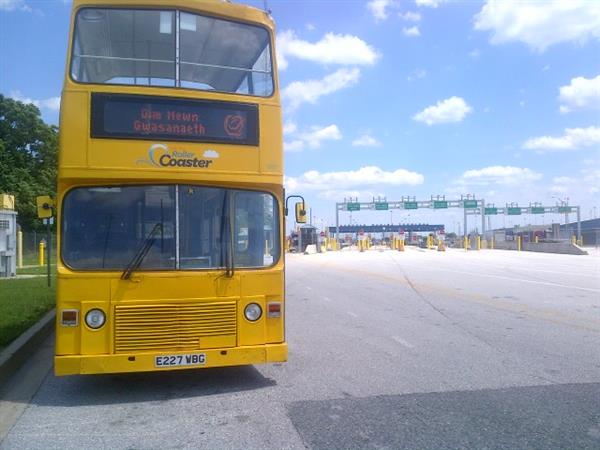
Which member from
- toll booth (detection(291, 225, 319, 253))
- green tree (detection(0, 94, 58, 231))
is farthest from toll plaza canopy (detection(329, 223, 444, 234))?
green tree (detection(0, 94, 58, 231))

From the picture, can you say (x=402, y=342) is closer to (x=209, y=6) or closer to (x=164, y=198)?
(x=164, y=198)

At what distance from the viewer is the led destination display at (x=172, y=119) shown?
6.84 metres

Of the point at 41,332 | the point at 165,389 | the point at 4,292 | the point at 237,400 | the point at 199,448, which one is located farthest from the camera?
the point at 4,292

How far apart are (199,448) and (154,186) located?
3.02 meters

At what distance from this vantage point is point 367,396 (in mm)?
6527

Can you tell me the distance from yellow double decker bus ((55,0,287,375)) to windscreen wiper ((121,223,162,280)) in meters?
0.01

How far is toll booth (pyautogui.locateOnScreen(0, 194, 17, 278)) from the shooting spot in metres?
21.3

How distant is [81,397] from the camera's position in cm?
683

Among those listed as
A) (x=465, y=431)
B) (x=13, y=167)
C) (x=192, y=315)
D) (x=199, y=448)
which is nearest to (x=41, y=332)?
(x=192, y=315)

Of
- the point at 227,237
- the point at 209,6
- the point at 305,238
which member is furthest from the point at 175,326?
the point at 305,238

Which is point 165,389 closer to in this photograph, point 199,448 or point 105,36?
point 199,448

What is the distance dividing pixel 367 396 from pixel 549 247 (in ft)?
157

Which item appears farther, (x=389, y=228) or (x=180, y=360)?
(x=389, y=228)

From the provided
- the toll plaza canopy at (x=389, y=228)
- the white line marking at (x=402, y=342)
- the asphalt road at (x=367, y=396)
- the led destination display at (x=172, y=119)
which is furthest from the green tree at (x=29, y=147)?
the toll plaza canopy at (x=389, y=228)
